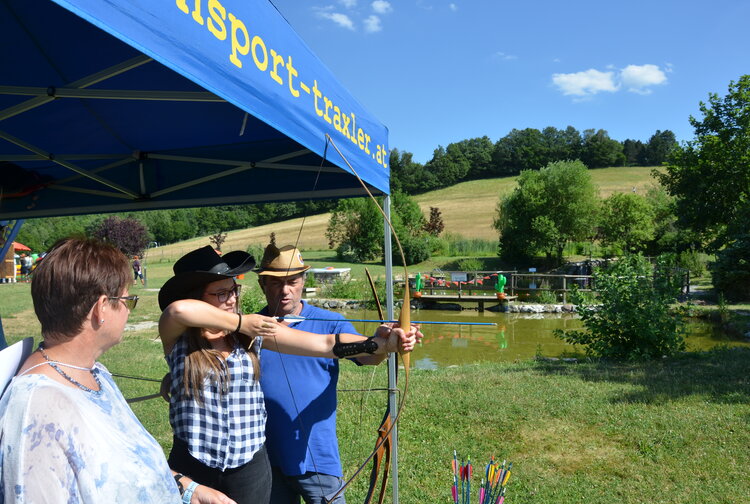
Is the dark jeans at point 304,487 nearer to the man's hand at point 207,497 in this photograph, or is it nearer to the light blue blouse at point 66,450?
the man's hand at point 207,497

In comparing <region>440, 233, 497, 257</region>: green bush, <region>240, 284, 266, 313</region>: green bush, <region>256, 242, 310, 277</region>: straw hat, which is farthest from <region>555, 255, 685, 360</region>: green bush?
<region>440, 233, 497, 257</region>: green bush

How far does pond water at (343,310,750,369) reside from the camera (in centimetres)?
988

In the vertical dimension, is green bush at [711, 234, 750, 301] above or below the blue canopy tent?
below

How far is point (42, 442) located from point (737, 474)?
14.0 feet

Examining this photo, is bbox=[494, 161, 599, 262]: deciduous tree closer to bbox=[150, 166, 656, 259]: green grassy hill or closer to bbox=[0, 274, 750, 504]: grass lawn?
bbox=[150, 166, 656, 259]: green grassy hill

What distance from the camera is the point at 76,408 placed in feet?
3.04

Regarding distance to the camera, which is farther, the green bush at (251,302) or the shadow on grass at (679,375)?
the green bush at (251,302)

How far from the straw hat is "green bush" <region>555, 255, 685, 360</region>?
627 centimetres

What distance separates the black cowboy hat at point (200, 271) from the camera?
1723 millimetres

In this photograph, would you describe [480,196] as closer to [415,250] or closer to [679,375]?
[415,250]

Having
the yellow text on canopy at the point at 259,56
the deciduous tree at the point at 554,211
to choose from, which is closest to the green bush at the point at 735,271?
the deciduous tree at the point at 554,211

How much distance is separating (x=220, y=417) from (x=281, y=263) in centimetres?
73

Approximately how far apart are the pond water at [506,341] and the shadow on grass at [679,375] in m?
1.83

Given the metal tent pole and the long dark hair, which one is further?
the metal tent pole
